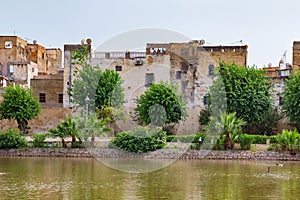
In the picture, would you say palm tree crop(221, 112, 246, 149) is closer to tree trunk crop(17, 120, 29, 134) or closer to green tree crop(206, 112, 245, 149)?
green tree crop(206, 112, 245, 149)

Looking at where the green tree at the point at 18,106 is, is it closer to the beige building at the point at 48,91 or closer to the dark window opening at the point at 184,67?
the beige building at the point at 48,91

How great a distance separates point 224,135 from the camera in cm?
3331

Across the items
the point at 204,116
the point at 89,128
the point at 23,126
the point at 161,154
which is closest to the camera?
the point at 161,154

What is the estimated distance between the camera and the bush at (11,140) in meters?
34.2

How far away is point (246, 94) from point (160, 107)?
20.3ft

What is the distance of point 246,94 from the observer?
3825 centimetres

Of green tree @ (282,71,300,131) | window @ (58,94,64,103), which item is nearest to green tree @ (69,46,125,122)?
window @ (58,94,64,103)

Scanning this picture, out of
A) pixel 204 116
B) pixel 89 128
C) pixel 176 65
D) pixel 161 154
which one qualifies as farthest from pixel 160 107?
pixel 176 65

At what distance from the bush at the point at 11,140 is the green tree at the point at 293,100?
1807 cm

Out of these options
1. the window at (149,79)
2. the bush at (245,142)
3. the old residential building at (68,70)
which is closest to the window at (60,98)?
the old residential building at (68,70)

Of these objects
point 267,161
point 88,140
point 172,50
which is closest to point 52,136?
point 88,140

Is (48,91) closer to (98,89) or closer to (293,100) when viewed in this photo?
(98,89)

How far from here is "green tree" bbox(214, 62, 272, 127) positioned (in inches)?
1501

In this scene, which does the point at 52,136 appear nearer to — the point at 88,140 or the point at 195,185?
the point at 88,140
